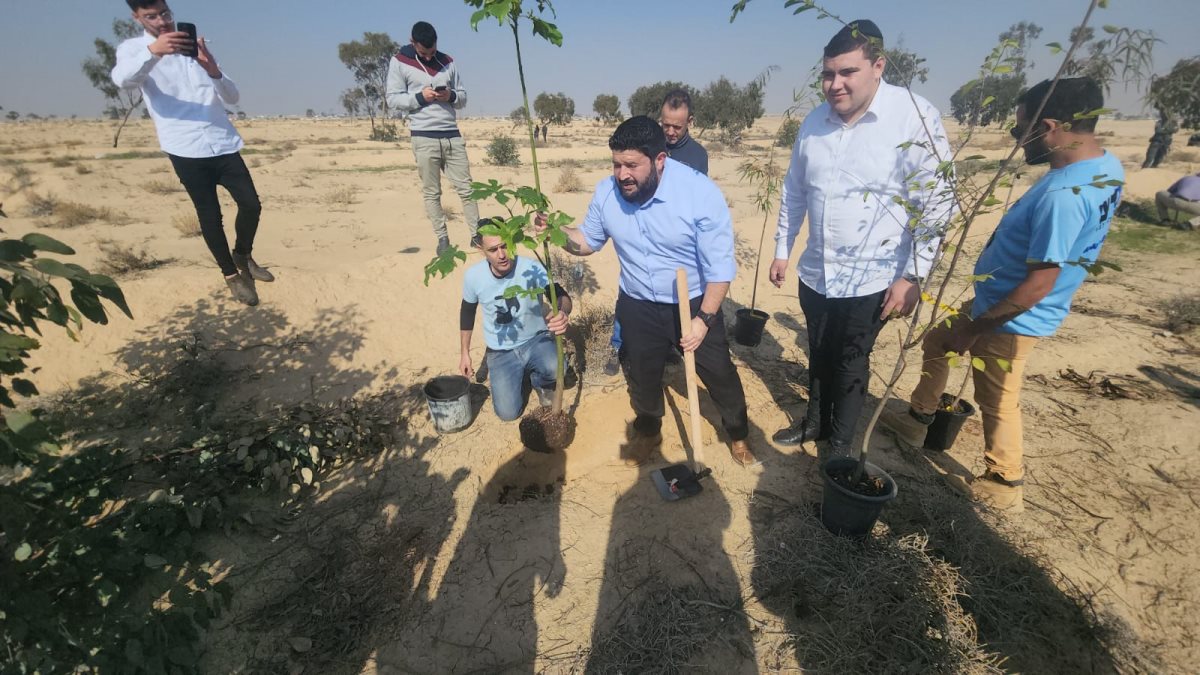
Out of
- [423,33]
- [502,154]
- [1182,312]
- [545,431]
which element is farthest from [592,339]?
[502,154]

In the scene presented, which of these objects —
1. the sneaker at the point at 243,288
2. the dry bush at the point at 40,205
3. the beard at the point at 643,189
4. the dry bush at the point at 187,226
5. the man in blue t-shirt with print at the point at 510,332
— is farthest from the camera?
the dry bush at the point at 40,205

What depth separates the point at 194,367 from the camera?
403 centimetres

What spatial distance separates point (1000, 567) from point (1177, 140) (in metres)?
37.7

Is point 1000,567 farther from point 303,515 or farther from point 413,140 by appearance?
point 413,140

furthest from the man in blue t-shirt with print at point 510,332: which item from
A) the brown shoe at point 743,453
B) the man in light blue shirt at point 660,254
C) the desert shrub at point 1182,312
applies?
the desert shrub at point 1182,312

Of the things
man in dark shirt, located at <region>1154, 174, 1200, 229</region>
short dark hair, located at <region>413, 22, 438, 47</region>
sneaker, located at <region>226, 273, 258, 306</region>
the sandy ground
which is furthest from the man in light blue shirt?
man in dark shirt, located at <region>1154, 174, 1200, 229</region>

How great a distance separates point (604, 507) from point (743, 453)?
3.26 ft

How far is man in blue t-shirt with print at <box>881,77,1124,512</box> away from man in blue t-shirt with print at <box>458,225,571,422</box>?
2587 mm

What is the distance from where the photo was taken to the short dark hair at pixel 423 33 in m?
4.60

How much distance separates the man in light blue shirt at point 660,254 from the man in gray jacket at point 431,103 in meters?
2.23

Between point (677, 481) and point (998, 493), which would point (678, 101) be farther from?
point (998, 493)

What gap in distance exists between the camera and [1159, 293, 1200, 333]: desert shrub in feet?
15.7

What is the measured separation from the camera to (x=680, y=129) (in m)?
4.25

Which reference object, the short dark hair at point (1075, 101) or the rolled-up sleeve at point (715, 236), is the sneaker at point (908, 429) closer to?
the rolled-up sleeve at point (715, 236)
